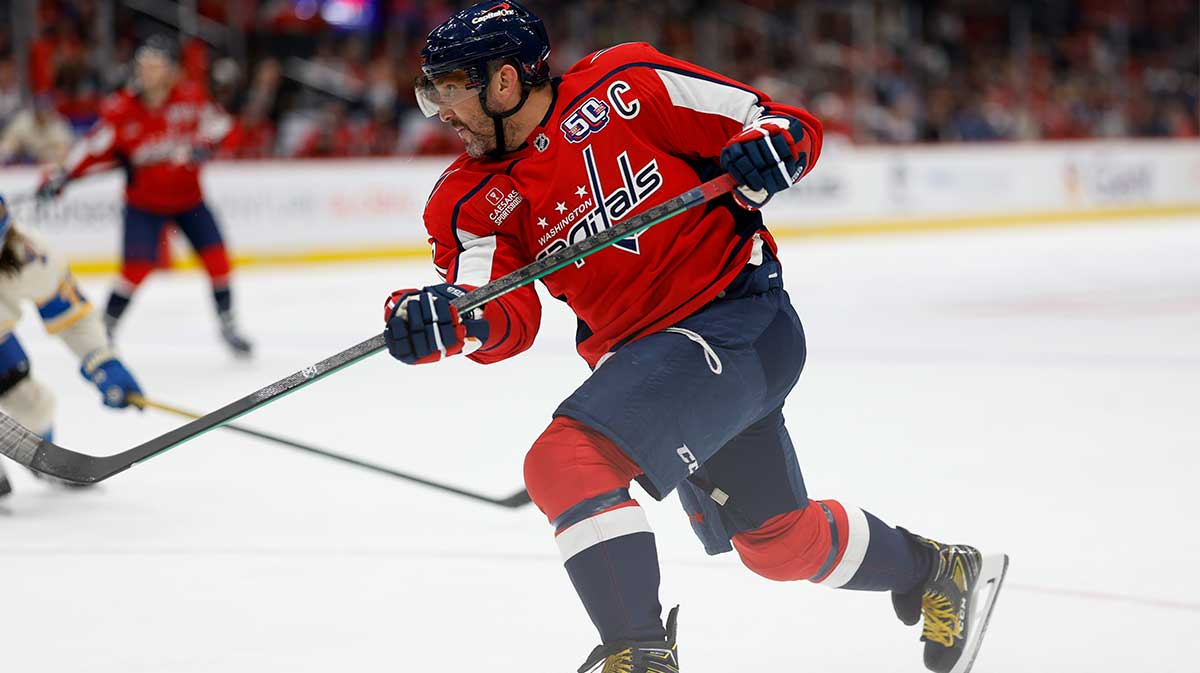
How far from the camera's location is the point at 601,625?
1.83m

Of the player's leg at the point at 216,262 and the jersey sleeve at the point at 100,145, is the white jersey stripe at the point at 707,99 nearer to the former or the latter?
the player's leg at the point at 216,262

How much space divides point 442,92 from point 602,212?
0.92 ft

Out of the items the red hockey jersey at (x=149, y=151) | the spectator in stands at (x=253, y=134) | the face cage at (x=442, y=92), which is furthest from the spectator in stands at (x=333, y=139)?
the face cage at (x=442, y=92)

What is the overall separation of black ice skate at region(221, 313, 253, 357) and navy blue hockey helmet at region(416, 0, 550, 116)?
4.07 metres

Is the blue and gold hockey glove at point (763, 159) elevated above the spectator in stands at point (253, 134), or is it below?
above

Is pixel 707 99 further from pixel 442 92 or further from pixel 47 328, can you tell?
pixel 47 328

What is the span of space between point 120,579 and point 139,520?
1.75 feet

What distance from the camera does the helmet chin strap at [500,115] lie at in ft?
6.75

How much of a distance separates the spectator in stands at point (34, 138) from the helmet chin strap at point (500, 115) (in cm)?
726

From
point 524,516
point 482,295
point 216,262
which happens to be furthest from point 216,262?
point 482,295

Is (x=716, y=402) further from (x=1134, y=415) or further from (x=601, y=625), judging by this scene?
(x=1134, y=415)

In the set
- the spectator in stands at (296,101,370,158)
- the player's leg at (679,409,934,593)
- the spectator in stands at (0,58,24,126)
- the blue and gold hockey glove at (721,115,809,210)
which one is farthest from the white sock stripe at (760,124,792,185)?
the spectator in stands at (296,101,370,158)

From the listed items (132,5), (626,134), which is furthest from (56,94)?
(626,134)

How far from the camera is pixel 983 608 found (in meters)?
2.37
